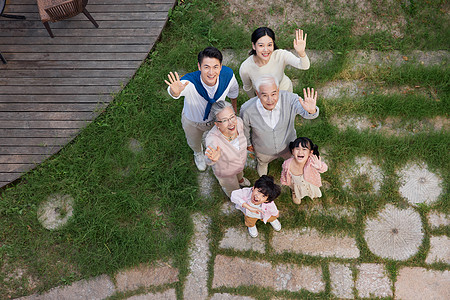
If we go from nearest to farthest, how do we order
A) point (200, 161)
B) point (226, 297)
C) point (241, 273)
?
point (226, 297) < point (241, 273) < point (200, 161)

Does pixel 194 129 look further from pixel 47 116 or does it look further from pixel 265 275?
pixel 47 116

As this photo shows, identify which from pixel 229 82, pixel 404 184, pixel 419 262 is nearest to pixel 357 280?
pixel 419 262

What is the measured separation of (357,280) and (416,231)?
3.33ft

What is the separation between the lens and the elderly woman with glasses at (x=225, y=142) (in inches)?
137

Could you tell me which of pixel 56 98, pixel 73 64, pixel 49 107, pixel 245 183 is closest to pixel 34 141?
pixel 49 107

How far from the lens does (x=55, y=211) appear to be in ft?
16.2

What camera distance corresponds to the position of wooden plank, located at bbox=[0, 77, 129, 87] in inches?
223

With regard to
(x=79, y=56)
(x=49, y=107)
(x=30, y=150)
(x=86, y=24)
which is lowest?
(x=30, y=150)

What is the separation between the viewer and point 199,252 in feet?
15.1

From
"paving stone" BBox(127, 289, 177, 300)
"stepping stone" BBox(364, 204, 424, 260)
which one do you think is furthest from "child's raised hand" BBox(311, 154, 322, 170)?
"paving stone" BBox(127, 289, 177, 300)

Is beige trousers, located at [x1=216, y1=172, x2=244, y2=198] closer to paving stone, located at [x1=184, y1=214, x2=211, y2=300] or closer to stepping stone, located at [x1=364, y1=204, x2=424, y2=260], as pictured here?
paving stone, located at [x1=184, y1=214, x2=211, y2=300]

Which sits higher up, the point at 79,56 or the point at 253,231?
the point at 79,56

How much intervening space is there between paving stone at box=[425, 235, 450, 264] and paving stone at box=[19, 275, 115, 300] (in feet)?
13.1

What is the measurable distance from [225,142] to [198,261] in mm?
1780
